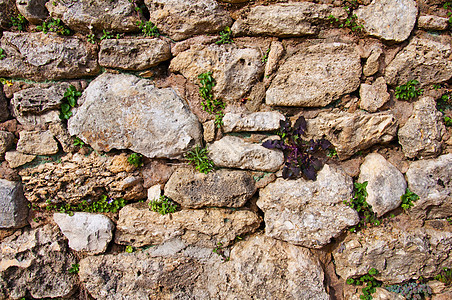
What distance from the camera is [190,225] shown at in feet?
8.09

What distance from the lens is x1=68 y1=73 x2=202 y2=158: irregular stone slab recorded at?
2400 millimetres

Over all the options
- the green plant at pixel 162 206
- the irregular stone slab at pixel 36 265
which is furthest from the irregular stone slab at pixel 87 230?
the green plant at pixel 162 206

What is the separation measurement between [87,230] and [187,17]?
2259 mm

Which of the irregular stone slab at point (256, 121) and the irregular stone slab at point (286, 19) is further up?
the irregular stone slab at point (286, 19)

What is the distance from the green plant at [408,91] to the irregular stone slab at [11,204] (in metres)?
3.73

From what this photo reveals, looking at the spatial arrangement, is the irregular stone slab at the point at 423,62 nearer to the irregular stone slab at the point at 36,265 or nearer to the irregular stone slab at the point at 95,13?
the irregular stone slab at the point at 95,13

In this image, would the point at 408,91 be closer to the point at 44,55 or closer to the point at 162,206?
the point at 162,206

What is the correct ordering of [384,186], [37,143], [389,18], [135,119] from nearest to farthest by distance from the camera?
[389,18]
[384,186]
[135,119]
[37,143]

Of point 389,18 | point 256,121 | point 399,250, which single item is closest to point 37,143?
point 256,121

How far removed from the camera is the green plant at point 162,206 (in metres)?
2.48

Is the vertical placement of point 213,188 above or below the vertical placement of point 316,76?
below

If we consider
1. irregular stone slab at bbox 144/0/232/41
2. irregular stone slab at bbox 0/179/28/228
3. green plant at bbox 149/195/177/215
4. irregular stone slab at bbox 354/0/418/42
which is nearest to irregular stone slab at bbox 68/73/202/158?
green plant at bbox 149/195/177/215

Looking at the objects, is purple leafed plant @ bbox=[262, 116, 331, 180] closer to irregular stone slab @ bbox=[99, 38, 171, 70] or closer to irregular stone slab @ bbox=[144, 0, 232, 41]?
irregular stone slab @ bbox=[144, 0, 232, 41]

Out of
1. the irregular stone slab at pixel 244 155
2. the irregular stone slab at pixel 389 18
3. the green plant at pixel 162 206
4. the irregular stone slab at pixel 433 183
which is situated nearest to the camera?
the irregular stone slab at pixel 389 18
